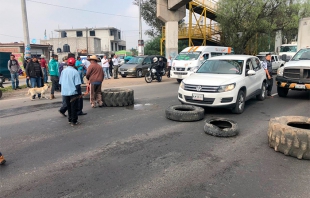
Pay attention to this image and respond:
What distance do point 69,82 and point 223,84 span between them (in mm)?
4201

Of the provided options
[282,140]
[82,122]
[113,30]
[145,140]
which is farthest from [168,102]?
[113,30]

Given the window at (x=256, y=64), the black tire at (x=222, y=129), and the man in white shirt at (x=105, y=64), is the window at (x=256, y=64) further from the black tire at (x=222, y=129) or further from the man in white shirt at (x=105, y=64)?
the man in white shirt at (x=105, y=64)

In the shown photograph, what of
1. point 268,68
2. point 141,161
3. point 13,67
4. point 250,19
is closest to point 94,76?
point 141,161

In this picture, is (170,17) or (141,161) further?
(170,17)

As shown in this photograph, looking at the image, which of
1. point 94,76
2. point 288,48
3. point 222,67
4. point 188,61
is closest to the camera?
point 222,67

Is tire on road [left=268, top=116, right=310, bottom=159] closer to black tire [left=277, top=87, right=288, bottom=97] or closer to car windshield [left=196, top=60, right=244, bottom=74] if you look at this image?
car windshield [left=196, top=60, right=244, bottom=74]

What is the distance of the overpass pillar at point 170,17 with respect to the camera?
22.7 meters

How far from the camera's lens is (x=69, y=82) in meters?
6.61

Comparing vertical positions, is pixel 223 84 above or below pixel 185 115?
above

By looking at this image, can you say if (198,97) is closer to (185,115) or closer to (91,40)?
(185,115)

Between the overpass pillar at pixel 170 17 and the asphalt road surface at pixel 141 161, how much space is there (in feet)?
56.1

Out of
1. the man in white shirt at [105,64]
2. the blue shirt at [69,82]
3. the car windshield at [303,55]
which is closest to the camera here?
the blue shirt at [69,82]

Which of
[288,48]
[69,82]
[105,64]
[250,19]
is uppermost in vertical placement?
[250,19]

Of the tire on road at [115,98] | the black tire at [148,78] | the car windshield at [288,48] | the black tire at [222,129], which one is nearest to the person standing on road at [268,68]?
the black tire at [222,129]
